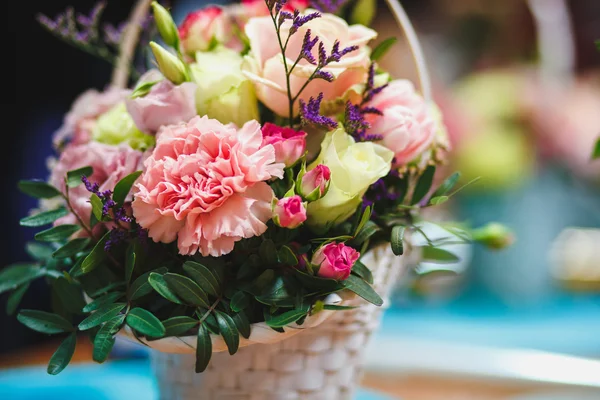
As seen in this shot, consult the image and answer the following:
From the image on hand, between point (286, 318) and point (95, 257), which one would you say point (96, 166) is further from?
point (286, 318)

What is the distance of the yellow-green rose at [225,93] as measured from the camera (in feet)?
1.77

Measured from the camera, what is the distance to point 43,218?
1.83 ft

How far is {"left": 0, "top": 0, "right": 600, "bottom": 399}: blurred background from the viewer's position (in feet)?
3.51

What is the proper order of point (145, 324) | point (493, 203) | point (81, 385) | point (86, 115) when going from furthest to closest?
point (493, 203), point (81, 385), point (86, 115), point (145, 324)

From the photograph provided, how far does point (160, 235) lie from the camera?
1.61ft

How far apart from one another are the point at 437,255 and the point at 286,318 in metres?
0.26

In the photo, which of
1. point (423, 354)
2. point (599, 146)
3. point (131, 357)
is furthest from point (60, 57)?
point (599, 146)

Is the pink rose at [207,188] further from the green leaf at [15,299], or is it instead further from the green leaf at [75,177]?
the green leaf at [15,299]

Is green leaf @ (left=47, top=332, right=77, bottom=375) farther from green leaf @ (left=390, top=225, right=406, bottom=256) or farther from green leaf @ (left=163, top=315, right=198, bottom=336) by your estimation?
green leaf @ (left=390, top=225, right=406, bottom=256)

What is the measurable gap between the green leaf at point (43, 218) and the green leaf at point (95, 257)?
8 cm

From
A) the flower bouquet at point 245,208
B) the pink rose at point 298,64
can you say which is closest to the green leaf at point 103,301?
the flower bouquet at point 245,208

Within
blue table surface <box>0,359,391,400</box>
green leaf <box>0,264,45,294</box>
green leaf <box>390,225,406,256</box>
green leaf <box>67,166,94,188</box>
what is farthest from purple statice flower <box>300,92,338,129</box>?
blue table surface <box>0,359,391,400</box>

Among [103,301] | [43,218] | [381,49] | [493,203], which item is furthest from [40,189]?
[493,203]

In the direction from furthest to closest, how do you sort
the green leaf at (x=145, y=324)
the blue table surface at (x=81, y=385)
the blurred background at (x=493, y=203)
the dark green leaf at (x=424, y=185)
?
1. the blurred background at (x=493, y=203)
2. the blue table surface at (x=81, y=385)
3. the dark green leaf at (x=424, y=185)
4. the green leaf at (x=145, y=324)
